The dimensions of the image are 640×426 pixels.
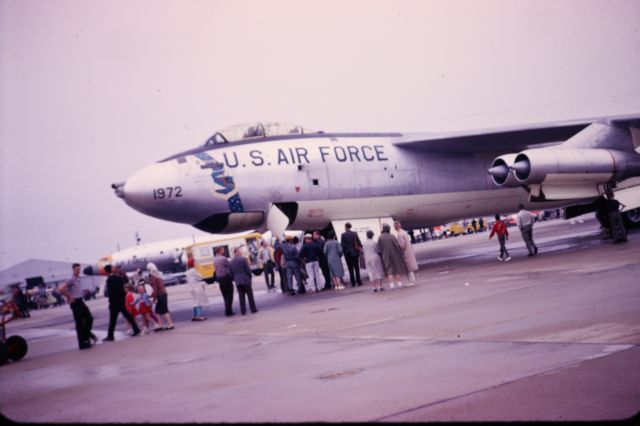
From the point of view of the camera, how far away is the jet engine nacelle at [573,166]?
55.9ft

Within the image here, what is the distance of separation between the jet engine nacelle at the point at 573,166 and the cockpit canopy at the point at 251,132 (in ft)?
23.1

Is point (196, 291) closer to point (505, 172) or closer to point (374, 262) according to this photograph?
point (374, 262)

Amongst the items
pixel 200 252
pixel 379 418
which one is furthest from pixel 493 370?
pixel 200 252

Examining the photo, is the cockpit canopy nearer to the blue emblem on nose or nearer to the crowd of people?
the blue emblem on nose

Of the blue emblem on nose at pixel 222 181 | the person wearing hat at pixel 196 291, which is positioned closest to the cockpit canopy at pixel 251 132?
the blue emblem on nose at pixel 222 181

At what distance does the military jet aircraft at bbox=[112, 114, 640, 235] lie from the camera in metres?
17.5

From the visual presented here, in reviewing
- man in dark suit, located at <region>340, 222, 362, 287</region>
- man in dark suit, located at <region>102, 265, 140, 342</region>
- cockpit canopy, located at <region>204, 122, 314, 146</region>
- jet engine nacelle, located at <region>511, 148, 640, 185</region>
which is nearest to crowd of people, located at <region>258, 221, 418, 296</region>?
man in dark suit, located at <region>340, 222, 362, 287</region>

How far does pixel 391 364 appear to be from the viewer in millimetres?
6391

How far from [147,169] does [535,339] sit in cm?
1324

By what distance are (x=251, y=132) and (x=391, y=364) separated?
13916mm

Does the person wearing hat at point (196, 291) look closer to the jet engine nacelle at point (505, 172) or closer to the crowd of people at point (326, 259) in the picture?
the crowd of people at point (326, 259)

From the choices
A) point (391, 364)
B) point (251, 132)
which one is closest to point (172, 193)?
point (251, 132)

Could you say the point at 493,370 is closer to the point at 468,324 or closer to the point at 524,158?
the point at 468,324

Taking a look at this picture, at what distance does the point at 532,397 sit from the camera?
4.45m
